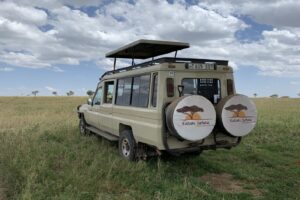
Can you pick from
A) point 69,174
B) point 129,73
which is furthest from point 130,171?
point 129,73

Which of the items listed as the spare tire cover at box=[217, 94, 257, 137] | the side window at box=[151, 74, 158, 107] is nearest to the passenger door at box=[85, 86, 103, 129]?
the side window at box=[151, 74, 158, 107]

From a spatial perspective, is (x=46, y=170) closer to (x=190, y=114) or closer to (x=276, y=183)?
(x=190, y=114)

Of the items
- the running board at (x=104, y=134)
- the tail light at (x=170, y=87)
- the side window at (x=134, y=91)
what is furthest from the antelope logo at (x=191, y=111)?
the running board at (x=104, y=134)

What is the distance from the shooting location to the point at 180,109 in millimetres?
5859

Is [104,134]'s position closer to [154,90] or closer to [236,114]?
[154,90]

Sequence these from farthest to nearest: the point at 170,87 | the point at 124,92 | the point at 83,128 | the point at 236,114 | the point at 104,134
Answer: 1. the point at 83,128
2. the point at 104,134
3. the point at 124,92
4. the point at 236,114
5. the point at 170,87

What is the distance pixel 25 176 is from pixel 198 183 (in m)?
3.05

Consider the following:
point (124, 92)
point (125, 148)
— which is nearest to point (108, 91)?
Result: point (124, 92)

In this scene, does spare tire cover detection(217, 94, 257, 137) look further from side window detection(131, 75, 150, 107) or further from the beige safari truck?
side window detection(131, 75, 150, 107)

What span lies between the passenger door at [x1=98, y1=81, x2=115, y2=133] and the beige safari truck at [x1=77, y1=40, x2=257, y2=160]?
2.66ft

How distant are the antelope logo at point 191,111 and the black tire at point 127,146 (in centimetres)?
177

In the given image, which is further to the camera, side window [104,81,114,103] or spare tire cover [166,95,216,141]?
side window [104,81,114,103]

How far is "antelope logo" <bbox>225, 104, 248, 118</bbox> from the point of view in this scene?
21.2 feet

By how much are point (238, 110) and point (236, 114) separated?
3.7 inches
